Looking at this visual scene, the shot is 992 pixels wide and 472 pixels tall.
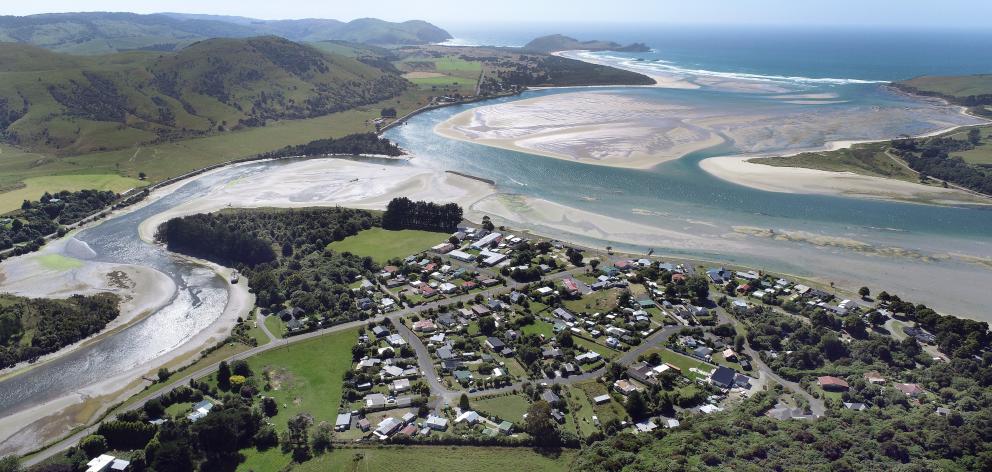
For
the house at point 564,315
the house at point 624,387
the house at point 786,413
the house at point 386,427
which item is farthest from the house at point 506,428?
the house at point 786,413

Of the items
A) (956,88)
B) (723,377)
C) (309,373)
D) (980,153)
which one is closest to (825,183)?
(980,153)

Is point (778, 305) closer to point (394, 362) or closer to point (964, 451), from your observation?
point (964, 451)

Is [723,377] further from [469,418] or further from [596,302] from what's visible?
[469,418]

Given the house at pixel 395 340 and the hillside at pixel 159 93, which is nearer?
the house at pixel 395 340

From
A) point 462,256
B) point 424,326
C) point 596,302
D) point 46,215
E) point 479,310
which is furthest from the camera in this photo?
point 46,215

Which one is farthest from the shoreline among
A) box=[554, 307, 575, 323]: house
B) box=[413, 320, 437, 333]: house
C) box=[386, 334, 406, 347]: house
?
box=[386, 334, 406, 347]: house

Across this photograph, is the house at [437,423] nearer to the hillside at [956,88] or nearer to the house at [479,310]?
the house at [479,310]

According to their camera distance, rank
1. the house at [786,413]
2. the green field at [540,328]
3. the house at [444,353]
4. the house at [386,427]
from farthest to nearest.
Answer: the green field at [540,328], the house at [444,353], the house at [786,413], the house at [386,427]
